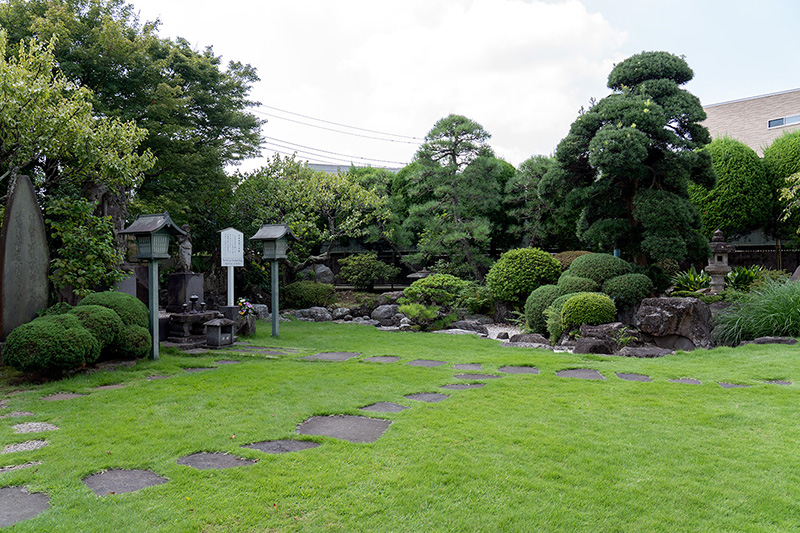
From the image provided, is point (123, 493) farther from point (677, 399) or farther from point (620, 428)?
point (677, 399)

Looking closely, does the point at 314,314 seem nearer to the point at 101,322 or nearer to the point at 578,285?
the point at 578,285

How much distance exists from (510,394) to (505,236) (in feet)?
42.1

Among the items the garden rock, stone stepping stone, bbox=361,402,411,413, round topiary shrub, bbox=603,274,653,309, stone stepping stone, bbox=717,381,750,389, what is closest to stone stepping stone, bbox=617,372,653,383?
stone stepping stone, bbox=717,381,750,389

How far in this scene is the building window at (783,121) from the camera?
66.9ft

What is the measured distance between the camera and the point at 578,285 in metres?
9.86

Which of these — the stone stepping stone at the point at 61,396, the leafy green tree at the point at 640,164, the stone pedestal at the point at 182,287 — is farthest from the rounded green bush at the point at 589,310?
the stone stepping stone at the point at 61,396

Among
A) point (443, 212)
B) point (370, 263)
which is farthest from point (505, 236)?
point (370, 263)

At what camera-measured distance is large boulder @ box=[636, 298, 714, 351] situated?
8.10 metres

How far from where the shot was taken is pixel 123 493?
276cm

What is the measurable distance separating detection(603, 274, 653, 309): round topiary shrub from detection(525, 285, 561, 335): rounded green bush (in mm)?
1023

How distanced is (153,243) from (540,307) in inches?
277

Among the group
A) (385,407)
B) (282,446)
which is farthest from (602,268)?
(282,446)

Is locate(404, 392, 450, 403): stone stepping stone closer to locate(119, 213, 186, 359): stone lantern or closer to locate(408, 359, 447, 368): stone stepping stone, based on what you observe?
locate(408, 359, 447, 368): stone stepping stone

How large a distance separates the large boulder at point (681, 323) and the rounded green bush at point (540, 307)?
2.09m
